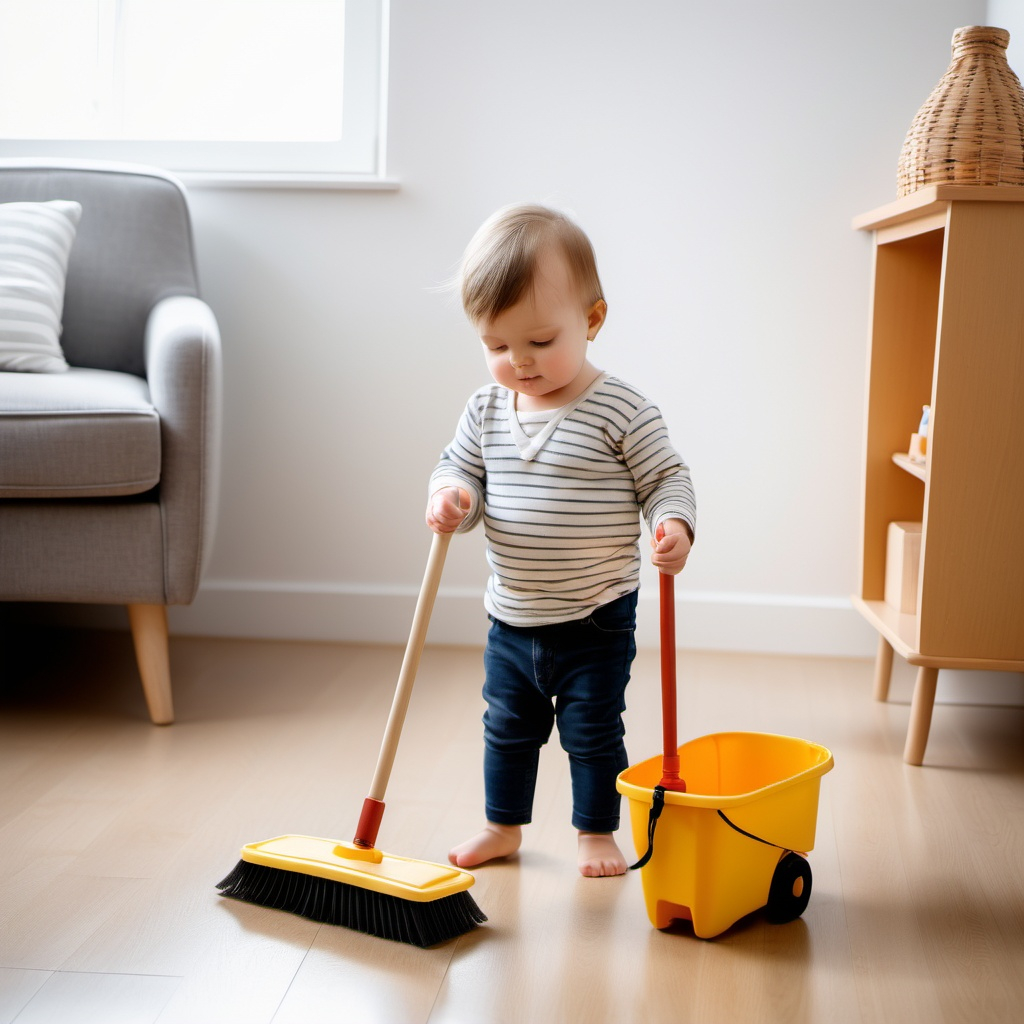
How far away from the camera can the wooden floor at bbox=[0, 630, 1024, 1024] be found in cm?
101

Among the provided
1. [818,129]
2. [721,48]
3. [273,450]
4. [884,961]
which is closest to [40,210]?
[273,450]

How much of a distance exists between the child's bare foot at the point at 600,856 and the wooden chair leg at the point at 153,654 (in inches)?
28.3

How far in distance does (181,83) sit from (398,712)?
1.61m

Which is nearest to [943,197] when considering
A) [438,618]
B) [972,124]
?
[972,124]

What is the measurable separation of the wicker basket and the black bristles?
1123 mm

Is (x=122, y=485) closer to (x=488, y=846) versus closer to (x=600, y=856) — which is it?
(x=488, y=846)

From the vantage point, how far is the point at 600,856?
4.21ft

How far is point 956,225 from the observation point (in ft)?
4.80

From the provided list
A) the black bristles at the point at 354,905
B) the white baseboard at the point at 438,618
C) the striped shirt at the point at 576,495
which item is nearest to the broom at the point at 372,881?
the black bristles at the point at 354,905

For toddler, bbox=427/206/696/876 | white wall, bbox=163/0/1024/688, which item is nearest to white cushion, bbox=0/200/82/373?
white wall, bbox=163/0/1024/688

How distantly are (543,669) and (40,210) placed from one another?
1231mm

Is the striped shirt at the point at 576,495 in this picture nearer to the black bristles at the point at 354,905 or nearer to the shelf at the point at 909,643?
the black bristles at the point at 354,905

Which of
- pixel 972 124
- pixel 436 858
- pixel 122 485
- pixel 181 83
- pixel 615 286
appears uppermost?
pixel 181 83

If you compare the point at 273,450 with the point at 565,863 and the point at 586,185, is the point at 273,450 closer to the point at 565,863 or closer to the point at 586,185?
the point at 586,185
